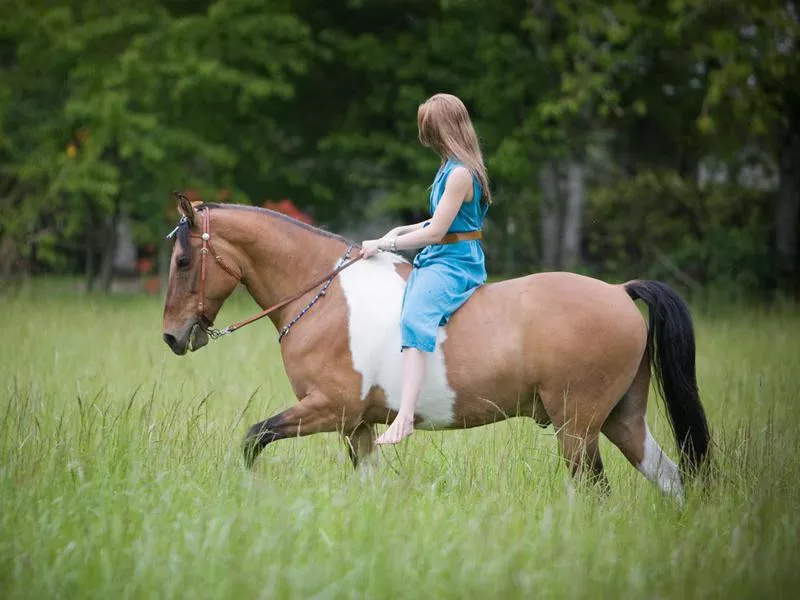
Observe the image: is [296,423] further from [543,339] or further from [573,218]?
[573,218]

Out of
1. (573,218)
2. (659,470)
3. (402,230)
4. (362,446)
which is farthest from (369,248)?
(573,218)

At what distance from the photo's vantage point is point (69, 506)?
4.94 meters

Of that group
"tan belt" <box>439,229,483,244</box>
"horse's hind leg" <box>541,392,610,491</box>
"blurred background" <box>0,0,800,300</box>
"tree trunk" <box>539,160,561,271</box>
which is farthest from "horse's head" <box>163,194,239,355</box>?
"tree trunk" <box>539,160,561,271</box>

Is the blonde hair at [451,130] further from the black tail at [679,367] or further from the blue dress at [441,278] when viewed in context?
the black tail at [679,367]

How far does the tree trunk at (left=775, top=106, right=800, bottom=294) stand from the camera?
17781mm

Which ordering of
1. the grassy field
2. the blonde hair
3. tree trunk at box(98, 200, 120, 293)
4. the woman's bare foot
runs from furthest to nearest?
1. tree trunk at box(98, 200, 120, 293)
2. the blonde hair
3. the woman's bare foot
4. the grassy field

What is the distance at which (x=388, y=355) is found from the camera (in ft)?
19.5

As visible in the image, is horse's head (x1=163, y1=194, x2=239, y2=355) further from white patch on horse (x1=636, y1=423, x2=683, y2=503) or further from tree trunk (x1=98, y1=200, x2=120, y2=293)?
tree trunk (x1=98, y1=200, x2=120, y2=293)

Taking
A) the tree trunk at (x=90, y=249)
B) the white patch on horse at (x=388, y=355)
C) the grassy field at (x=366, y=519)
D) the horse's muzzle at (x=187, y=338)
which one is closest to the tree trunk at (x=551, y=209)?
the tree trunk at (x=90, y=249)

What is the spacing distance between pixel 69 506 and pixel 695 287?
15064 mm

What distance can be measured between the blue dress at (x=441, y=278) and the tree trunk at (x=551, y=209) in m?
13.2

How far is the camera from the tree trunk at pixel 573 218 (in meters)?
19.0

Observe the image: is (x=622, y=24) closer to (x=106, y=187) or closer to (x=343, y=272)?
(x=106, y=187)

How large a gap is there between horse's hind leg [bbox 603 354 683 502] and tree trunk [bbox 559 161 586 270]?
504 inches
